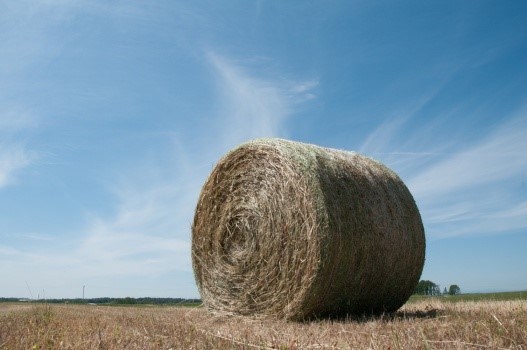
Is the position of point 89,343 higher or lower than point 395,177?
lower

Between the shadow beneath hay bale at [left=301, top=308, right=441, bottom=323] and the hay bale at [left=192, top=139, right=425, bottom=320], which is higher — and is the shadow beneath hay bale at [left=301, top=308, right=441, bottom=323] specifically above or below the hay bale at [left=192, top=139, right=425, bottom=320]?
below

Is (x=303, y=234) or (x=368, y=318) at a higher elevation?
(x=303, y=234)

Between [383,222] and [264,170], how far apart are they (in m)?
1.87

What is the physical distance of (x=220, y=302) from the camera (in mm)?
8328

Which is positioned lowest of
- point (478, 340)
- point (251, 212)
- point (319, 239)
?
point (478, 340)

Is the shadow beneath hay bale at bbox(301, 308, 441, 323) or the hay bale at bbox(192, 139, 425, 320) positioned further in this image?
the hay bale at bbox(192, 139, 425, 320)

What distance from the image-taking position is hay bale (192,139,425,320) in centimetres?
684

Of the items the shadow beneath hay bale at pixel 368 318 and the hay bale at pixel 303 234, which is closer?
the shadow beneath hay bale at pixel 368 318

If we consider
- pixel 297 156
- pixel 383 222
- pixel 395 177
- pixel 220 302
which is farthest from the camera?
pixel 395 177

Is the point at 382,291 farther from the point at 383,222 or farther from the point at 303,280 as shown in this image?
the point at 303,280

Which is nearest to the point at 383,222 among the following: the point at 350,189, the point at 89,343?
the point at 350,189

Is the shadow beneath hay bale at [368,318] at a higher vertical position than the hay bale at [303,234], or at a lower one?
lower

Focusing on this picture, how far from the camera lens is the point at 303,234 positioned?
6926 mm

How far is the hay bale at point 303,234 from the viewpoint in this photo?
6.84m
